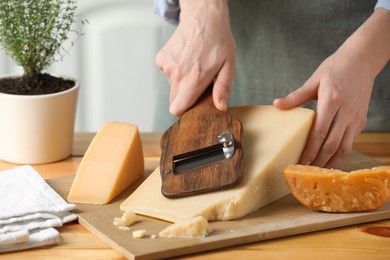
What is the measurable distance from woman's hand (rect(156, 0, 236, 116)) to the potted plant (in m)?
0.22

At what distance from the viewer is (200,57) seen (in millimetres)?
1658

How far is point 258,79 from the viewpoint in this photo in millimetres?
2105

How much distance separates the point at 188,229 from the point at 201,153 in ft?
0.74

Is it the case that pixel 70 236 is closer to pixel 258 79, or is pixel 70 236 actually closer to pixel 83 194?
pixel 83 194

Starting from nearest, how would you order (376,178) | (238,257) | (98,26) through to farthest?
1. (238,257)
2. (376,178)
3. (98,26)

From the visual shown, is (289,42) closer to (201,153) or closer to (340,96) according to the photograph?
(340,96)

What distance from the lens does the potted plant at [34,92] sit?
1.65m

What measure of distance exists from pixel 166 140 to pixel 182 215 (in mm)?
214

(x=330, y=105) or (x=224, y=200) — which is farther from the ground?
(x=330, y=105)

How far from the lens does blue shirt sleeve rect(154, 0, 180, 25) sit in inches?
78.3

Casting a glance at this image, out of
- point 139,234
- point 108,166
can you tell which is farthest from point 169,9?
point 139,234

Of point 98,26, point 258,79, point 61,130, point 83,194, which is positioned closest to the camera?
point 83,194

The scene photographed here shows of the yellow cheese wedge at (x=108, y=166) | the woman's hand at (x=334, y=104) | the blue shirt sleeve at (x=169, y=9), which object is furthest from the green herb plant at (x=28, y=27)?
the woman's hand at (x=334, y=104)

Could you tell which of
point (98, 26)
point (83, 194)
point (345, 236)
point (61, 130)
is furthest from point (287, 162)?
point (98, 26)
